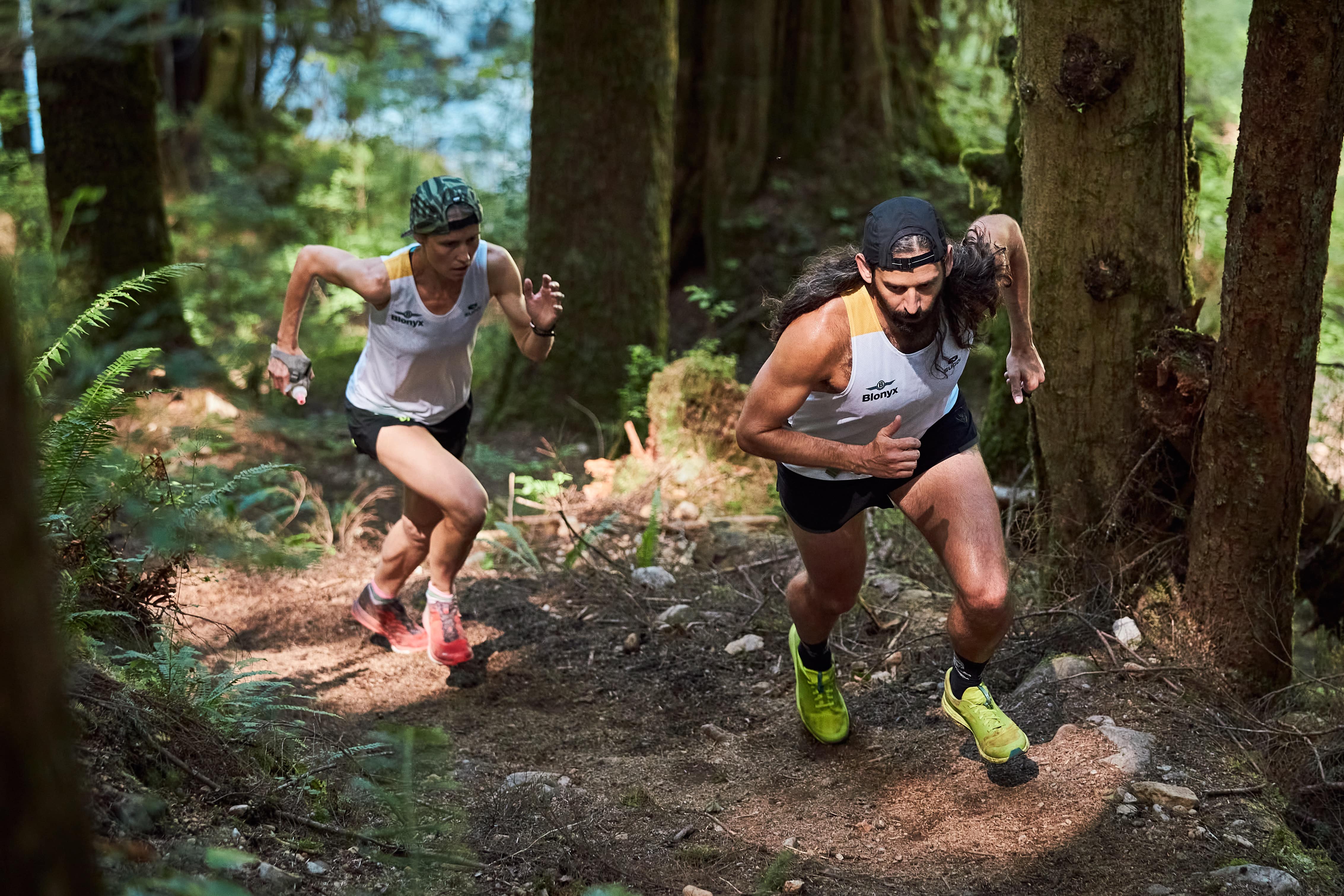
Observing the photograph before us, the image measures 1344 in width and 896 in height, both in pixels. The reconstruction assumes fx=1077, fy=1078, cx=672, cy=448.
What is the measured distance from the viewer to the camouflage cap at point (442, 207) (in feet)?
15.0

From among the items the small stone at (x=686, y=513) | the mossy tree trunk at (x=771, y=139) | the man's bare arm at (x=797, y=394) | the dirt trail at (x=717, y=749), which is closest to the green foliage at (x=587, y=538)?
the dirt trail at (x=717, y=749)

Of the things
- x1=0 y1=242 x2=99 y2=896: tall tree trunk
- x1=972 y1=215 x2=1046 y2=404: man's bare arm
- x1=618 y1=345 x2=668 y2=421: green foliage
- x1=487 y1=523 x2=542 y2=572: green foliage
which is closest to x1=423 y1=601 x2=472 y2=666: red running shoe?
x1=487 y1=523 x2=542 y2=572: green foliage

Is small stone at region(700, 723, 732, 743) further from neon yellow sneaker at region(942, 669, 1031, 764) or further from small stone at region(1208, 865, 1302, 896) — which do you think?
small stone at region(1208, 865, 1302, 896)

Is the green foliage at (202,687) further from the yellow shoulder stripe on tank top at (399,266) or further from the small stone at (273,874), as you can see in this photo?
the yellow shoulder stripe on tank top at (399,266)

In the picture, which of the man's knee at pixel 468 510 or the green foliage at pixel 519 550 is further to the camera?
the green foliage at pixel 519 550

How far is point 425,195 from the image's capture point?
15.0 feet

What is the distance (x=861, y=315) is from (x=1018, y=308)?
82 cm

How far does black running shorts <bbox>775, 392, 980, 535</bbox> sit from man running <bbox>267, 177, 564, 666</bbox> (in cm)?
151

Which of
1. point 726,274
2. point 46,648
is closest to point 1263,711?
point 46,648

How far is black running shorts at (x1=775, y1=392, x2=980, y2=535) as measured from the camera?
3777mm

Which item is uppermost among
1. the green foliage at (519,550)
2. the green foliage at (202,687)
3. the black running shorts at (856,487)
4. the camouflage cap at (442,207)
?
the camouflage cap at (442,207)

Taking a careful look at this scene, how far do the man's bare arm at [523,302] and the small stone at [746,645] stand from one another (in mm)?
1698

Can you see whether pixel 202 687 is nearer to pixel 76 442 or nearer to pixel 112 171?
pixel 76 442

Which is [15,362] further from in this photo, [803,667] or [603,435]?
[603,435]
